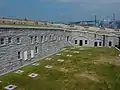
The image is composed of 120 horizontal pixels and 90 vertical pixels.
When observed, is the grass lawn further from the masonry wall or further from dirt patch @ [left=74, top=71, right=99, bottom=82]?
the masonry wall

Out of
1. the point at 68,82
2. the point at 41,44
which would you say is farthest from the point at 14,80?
the point at 41,44

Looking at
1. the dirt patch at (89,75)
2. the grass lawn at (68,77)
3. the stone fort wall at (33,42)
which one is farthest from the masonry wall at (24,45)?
the dirt patch at (89,75)

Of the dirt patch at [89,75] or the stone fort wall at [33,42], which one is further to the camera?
the stone fort wall at [33,42]

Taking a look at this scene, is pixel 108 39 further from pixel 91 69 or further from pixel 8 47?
pixel 8 47

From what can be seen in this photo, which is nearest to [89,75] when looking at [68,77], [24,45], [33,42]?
[68,77]

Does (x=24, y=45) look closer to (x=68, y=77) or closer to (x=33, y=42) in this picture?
(x=33, y=42)

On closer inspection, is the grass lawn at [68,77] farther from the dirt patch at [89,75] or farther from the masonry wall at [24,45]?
the masonry wall at [24,45]

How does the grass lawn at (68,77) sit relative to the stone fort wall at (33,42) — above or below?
below

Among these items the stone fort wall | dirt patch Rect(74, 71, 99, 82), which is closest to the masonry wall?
the stone fort wall
